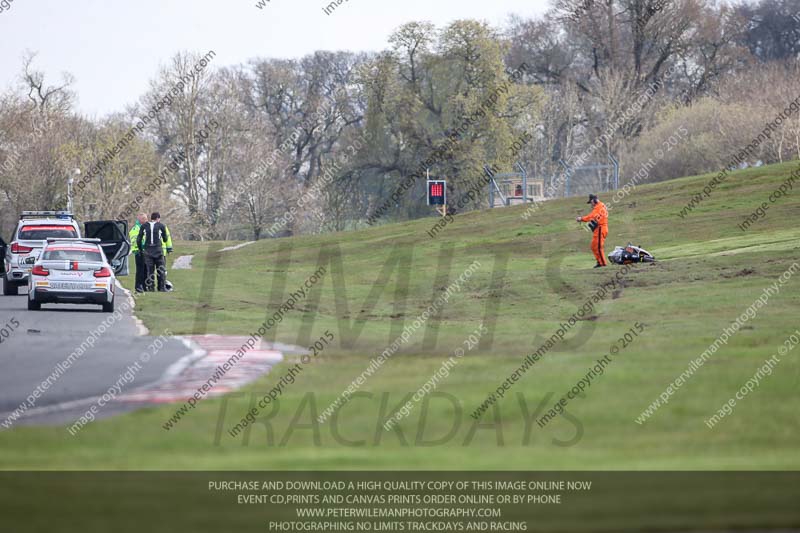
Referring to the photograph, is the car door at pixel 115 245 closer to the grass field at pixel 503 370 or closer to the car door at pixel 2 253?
the grass field at pixel 503 370

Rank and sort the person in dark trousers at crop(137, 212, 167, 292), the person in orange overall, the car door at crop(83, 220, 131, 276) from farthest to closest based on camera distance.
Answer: the car door at crop(83, 220, 131, 276) < the person in orange overall < the person in dark trousers at crop(137, 212, 167, 292)

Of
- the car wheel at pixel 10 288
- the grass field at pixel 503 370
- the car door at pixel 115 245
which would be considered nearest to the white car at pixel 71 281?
the grass field at pixel 503 370

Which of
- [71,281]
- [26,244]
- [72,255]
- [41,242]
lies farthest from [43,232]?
[71,281]

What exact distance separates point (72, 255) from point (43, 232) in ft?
27.6

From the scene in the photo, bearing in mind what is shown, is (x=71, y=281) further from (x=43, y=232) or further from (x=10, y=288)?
(x=43, y=232)

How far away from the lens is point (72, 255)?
27.5 m

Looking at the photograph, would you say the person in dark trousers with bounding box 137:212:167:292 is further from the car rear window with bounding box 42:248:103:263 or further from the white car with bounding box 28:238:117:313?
the white car with bounding box 28:238:117:313

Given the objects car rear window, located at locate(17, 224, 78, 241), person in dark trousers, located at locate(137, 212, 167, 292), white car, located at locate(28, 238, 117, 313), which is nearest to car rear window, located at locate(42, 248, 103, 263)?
white car, located at locate(28, 238, 117, 313)

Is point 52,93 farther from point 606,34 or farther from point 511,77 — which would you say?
point 606,34

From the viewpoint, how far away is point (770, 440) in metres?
11.7

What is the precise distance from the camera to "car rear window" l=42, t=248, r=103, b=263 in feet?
89.4

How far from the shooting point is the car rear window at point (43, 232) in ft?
115

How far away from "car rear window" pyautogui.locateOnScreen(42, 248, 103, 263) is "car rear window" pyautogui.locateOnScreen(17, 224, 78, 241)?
24.5ft

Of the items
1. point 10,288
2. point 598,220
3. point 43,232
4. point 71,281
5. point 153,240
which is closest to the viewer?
point 71,281
